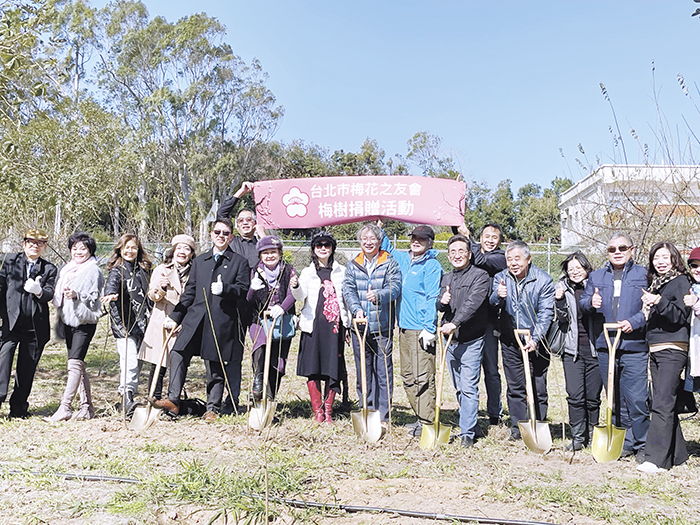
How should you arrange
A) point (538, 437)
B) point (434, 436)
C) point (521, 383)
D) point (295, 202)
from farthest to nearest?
1. point (295, 202)
2. point (521, 383)
3. point (434, 436)
4. point (538, 437)

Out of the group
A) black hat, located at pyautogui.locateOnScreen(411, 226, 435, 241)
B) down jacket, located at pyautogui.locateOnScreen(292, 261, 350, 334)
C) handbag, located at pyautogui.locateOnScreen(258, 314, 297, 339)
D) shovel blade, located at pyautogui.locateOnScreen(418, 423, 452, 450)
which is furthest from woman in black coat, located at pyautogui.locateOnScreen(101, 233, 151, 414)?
shovel blade, located at pyautogui.locateOnScreen(418, 423, 452, 450)

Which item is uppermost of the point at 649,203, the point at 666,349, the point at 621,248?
the point at 649,203

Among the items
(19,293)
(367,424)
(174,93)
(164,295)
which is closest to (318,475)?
(367,424)

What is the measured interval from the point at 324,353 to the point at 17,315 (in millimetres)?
2561

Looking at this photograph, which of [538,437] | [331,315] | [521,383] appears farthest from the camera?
[331,315]

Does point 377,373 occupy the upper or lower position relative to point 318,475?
upper

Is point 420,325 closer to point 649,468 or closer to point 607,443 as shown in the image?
point 607,443

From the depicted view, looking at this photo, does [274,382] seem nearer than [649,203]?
Yes

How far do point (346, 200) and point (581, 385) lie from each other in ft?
10.0

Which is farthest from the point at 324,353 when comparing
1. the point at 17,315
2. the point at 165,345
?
the point at 17,315

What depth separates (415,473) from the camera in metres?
3.99

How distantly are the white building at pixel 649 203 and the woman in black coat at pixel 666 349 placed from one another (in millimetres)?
2192

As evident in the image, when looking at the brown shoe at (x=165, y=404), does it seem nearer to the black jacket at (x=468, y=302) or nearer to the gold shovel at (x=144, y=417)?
the gold shovel at (x=144, y=417)

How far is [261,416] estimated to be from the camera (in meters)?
4.88
